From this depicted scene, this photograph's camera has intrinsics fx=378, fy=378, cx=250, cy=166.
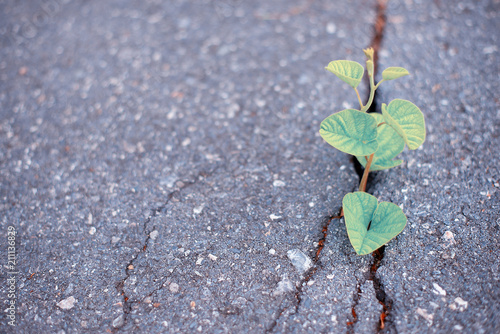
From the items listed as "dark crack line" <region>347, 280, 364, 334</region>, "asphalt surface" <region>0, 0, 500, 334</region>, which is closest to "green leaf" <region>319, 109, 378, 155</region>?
"asphalt surface" <region>0, 0, 500, 334</region>

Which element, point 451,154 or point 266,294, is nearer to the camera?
point 266,294

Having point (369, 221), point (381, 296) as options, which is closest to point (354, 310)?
→ point (381, 296)

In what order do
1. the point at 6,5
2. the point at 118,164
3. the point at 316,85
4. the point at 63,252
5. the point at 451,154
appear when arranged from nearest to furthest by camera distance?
the point at 63,252
the point at 451,154
the point at 118,164
the point at 316,85
the point at 6,5

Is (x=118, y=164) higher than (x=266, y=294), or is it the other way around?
(x=118, y=164)

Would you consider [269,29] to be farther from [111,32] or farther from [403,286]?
[403,286]

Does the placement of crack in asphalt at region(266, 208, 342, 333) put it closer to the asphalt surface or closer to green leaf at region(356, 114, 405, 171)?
the asphalt surface

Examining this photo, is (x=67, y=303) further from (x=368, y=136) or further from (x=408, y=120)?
(x=408, y=120)

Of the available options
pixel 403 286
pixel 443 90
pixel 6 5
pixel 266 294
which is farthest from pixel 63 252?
pixel 6 5

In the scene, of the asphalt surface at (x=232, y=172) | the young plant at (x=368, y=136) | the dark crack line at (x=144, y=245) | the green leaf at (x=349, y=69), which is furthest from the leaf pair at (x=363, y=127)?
the dark crack line at (x=144, y=245)
